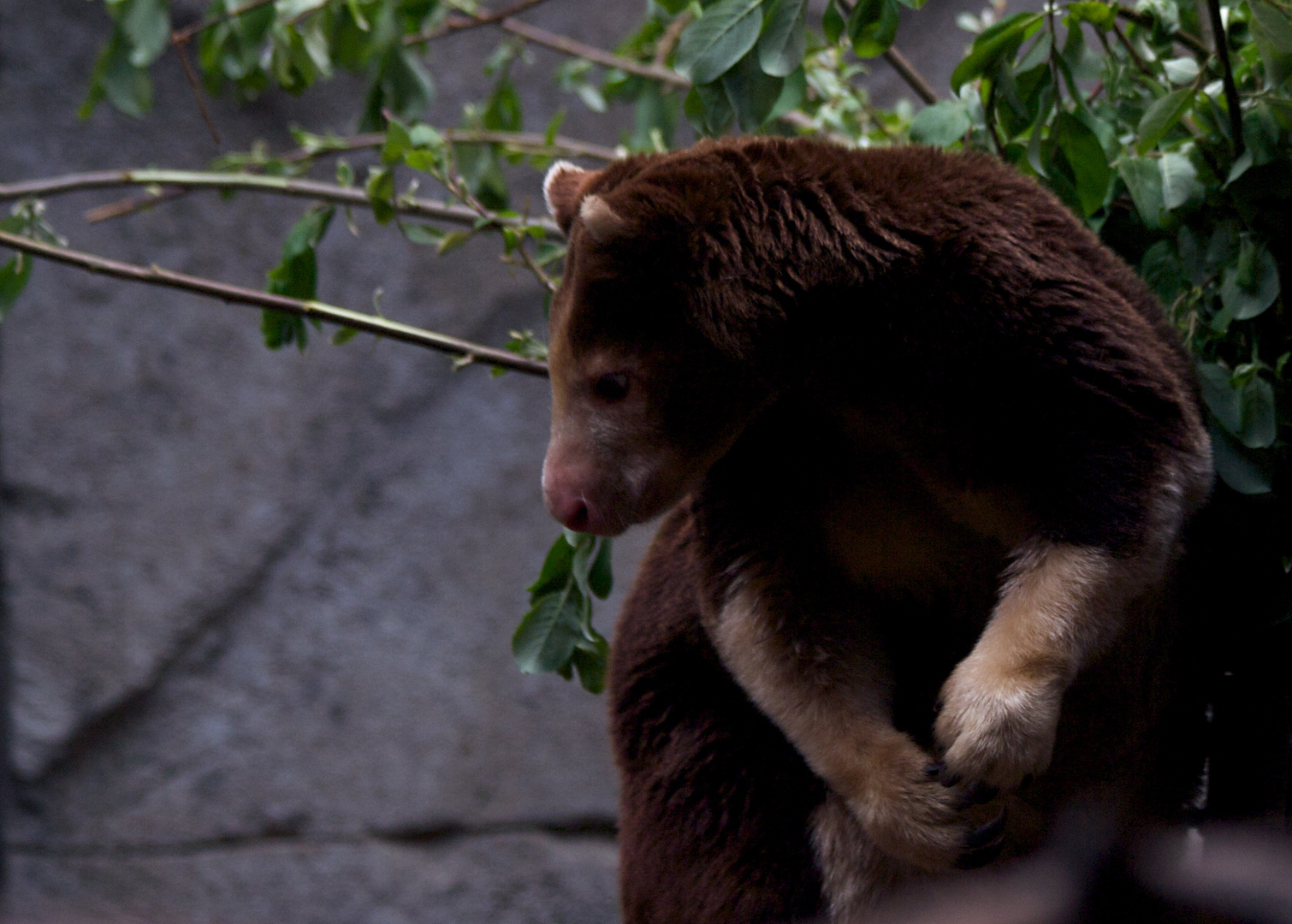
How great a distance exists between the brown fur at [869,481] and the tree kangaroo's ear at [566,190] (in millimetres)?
10

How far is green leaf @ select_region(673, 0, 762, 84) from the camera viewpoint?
185 cm

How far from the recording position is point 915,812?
5.34ft

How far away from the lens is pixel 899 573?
183 cm

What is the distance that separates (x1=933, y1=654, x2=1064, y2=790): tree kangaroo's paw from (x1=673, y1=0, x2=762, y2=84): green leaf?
3.21 feet

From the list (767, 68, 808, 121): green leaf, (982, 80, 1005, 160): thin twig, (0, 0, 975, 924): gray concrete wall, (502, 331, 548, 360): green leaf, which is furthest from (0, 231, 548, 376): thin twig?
(0, 0, 975, 924): gray concrete wall

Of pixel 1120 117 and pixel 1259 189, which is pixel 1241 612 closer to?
pixel 1259 189

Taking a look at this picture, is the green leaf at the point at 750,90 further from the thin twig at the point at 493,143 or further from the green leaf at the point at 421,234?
the thin twig at the point at 493,143

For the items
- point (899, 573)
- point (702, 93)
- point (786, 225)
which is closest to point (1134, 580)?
point (899, 573)

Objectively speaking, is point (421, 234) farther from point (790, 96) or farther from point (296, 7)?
point (790, 96)

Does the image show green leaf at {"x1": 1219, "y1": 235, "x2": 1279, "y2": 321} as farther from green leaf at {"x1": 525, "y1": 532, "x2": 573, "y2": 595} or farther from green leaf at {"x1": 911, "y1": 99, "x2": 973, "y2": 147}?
green leaf at {"x1": 525, "y1": 532, "x2": 573, "y2": 595}

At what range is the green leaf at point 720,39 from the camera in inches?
72.8

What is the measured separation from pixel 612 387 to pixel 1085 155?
2.82 feet

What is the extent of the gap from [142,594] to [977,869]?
10.6ft

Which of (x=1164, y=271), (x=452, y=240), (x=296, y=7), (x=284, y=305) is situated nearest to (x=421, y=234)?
(x=452, y=240)
